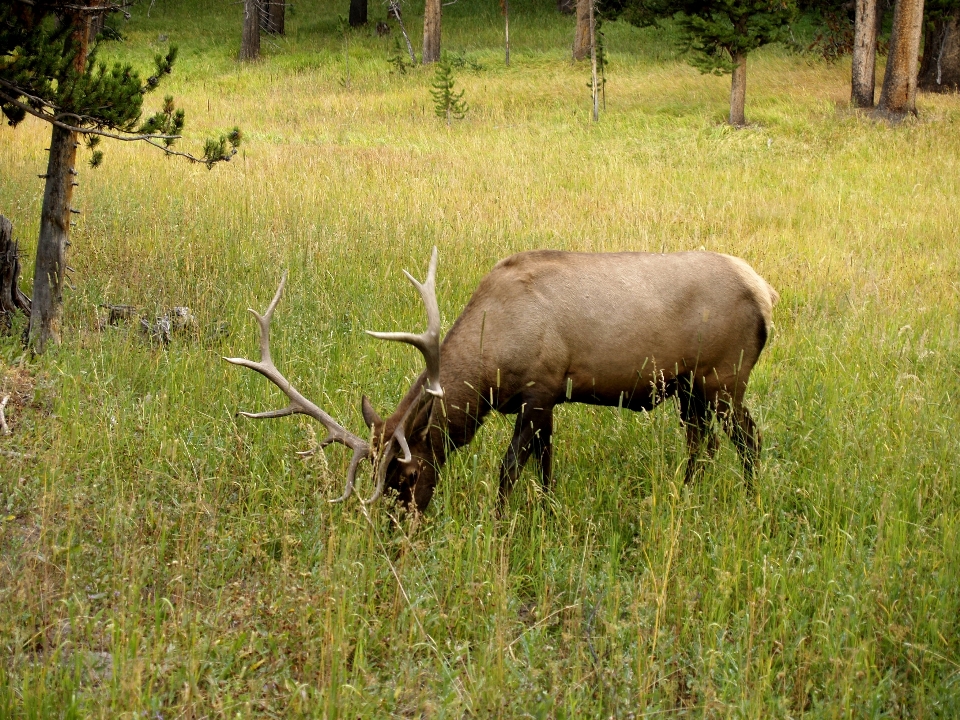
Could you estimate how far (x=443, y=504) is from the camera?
469cm

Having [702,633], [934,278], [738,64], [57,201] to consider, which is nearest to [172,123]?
[57,201]

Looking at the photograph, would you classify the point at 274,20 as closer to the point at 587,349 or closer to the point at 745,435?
the point at 587,349

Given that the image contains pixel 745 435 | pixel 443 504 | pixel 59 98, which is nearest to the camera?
pixel 443 504

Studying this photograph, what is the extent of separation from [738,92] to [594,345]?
15182mm

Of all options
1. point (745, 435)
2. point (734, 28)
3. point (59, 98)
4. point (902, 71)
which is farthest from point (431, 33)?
point (745, 435)

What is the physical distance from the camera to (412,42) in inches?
1254

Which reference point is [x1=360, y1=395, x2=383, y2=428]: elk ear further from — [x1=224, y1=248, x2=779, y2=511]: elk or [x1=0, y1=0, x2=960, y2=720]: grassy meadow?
[x1=0, y1=0, x2=960, y2=720]: grassy meadow

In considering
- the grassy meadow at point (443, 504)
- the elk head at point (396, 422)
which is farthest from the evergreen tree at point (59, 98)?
the elk head at point (396, 422)

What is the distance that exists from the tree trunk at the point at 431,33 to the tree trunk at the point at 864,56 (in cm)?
1207

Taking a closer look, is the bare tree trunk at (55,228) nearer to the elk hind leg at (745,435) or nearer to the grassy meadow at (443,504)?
the grassy meadow at (443,504)

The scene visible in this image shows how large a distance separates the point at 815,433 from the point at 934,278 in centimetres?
411

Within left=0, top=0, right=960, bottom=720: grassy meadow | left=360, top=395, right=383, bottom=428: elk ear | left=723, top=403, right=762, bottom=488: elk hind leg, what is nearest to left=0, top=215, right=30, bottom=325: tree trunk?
left=0, top=0, right=960, bottom=720: grassy meadow

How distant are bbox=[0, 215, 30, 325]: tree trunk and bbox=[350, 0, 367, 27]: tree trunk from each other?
28.4 meters

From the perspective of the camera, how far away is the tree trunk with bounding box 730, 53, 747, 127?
1861 centimetres
